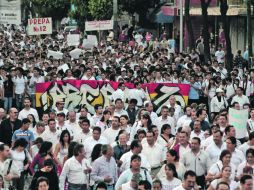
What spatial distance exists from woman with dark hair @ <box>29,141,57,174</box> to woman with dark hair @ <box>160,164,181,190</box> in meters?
2.29

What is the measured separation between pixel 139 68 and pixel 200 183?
1533 centimetres

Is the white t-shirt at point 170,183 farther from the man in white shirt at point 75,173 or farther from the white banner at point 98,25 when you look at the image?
the white banner at point 98,25

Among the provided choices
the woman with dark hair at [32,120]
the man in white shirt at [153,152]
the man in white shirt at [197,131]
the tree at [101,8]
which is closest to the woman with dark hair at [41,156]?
the man in white shirt at [153,152]

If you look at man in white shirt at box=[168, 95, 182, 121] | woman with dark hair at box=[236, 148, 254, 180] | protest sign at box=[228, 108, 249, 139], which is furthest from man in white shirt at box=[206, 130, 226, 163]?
man in white shirt at box=[168, 95, 182, 121]

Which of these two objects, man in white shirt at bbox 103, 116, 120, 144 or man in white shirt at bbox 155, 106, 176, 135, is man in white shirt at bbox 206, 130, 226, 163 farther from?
man in white shirt at bbox 155, 106, 176, 135

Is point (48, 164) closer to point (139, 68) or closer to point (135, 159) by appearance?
point (135, 159)

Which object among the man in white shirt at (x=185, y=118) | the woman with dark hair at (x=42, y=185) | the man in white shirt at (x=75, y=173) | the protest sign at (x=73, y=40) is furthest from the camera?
the protest sign at (x=73, y=40)

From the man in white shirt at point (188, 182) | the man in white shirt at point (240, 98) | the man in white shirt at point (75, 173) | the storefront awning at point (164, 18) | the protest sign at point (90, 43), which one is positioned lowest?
the man in white shirt at point (75, 173)

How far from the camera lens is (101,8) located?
2466 inches

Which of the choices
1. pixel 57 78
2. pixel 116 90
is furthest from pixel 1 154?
pixel 57 78

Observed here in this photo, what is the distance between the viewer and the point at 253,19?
52531mm

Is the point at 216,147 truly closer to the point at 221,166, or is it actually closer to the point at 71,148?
the point at 221,166

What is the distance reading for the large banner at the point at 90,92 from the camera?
84.0 ft

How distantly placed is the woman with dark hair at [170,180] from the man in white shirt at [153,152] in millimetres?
2226
